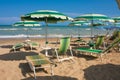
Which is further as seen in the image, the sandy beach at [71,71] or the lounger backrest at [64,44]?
the lounger backrest at [64,44]

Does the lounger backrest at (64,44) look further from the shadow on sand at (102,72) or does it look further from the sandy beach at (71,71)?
the shadow on sand at (102,72)

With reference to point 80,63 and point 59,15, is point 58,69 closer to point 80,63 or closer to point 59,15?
point 80,63

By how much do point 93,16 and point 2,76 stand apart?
15.0 feet

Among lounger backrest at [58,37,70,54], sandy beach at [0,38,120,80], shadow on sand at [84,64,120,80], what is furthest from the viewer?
lounger backrest at [58,37,70,54]

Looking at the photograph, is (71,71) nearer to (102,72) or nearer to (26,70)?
(102,72)

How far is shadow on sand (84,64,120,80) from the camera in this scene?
658 cm

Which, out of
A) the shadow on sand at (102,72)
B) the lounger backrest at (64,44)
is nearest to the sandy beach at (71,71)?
the shadow on sand at (102,72)

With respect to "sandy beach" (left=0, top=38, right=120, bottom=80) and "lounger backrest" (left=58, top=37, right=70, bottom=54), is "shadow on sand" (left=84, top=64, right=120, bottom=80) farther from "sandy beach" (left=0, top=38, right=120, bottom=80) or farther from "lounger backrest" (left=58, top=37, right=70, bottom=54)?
"lounger backrest" (left=58, top=37, right=70, bottom=54)

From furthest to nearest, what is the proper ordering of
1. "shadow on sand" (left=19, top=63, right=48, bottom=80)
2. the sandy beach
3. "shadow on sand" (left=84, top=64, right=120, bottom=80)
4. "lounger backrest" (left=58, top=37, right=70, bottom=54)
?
"lounger backrest" (left=58, top=37, right=70, bottom=54) < "shadow on sand" (left=19, top=63, right=48, bottom=80) < the sandy beach < "shadow on sand" (left=84, top=64, right=120, bottom=80)

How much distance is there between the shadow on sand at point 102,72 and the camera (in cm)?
658

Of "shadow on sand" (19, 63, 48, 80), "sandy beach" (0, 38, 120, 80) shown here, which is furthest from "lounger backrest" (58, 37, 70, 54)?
"shadow on sand" (19, 63, 48, 80)

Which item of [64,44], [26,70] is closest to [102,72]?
[64,44]

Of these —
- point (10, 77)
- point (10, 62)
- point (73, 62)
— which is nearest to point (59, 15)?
point (73, 62)

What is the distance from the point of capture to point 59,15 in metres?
8.53
